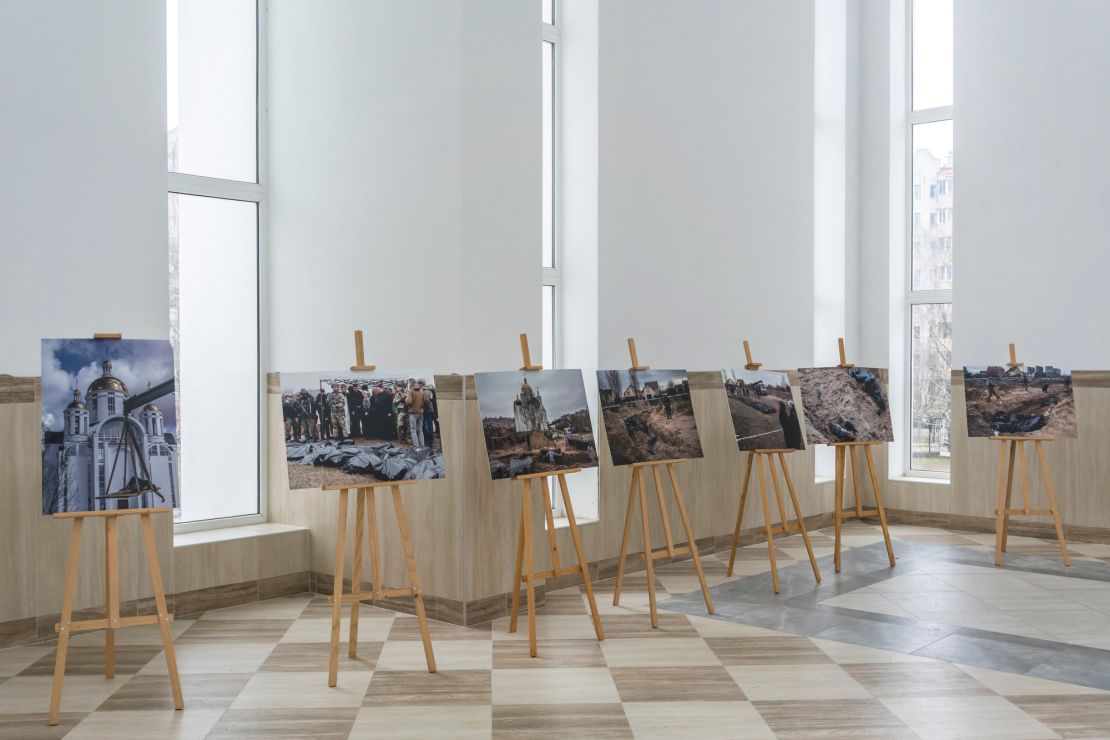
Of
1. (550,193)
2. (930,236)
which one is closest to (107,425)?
(550,193)

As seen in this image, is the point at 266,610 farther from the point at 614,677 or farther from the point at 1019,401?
the point at 1019,401

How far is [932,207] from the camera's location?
27.8 ft

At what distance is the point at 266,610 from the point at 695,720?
8.46 ft

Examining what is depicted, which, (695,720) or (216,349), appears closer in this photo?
(695,720)

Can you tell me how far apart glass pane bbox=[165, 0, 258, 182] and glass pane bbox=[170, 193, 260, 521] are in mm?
256

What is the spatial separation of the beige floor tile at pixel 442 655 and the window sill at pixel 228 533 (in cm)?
126

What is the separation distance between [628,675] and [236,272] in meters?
Answer: 3.21

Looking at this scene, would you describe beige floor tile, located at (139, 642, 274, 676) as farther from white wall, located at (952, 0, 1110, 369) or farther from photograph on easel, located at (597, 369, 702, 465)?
white wall, located at (952, 0, 1110, 369)

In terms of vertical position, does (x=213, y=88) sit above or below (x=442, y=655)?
above

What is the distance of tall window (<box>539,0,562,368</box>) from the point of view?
6289 millimetres

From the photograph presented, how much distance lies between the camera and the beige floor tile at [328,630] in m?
4.88

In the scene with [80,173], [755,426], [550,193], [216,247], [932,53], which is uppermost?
[932,53]

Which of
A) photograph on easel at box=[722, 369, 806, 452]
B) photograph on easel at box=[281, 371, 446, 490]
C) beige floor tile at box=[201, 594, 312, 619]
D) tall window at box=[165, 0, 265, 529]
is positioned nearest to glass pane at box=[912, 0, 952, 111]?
photograph on easel at box=[722, 369, 806, 452]

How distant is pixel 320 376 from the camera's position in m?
4.48
